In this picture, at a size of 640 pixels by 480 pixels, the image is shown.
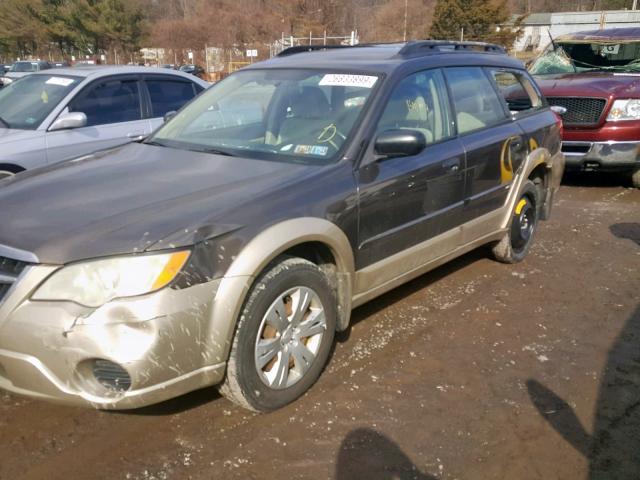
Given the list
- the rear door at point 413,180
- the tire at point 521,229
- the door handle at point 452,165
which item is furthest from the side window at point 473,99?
the tire at point 521,229

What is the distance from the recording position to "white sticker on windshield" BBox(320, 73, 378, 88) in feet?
11.6

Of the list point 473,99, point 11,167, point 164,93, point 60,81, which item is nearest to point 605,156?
point 473,99

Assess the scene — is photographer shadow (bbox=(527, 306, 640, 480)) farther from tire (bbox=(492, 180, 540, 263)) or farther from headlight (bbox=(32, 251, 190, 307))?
headlight (bbox=(32, 251, 190, 307))

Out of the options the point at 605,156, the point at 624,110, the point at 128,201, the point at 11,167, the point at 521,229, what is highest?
the point at 128,201

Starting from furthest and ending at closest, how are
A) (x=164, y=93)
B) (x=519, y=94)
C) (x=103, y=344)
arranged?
(x=164, y=93)
(x=519, y=94)
(x=103, y=344)

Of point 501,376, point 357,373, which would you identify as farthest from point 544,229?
point 357,373

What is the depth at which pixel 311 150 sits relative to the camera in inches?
130

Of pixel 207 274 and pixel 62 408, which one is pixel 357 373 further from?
pixel 62 408

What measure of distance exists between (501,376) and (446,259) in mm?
1042

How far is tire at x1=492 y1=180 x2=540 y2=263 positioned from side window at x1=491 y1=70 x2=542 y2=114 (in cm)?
75

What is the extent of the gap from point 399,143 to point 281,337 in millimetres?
1192

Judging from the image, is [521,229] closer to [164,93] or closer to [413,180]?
[413,180]

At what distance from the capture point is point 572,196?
7.62m

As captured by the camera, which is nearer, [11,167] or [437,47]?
[437,47]
